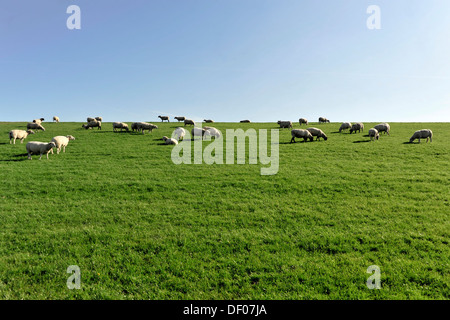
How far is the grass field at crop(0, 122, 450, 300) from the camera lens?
6.04 metres

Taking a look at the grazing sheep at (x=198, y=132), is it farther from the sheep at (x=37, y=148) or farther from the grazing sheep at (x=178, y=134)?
the sheep at (x=37, y=148)

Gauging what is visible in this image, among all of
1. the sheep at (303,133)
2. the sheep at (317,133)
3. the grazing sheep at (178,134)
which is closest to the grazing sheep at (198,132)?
the grazing sheep at (178,134)

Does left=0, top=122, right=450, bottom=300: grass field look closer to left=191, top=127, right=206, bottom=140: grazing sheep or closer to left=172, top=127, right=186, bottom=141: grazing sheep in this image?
left=191, top=127, right=206, bottom=140: grazing sheep

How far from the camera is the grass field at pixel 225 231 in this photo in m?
6.04

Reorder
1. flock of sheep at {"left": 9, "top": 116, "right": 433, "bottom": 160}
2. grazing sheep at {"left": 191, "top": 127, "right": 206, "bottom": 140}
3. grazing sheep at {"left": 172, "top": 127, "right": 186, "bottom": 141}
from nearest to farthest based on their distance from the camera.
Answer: flock of sheep at {"left": 9, "top": 116, "right": 433, "bottom": 160}
grazing sheep at {"left": 191, "top": 127, "right": 206, "bottom": 140}
grazing sheep at {"left": 172, "top": 127, "right": 186, "bottom": 141}

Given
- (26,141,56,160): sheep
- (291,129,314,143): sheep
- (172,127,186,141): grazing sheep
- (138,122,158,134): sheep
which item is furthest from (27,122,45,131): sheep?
(291,129,314,143): sheep

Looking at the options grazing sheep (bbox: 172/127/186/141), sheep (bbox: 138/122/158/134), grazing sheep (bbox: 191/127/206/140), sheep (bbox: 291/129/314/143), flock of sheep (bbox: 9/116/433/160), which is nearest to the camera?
flock of sheep (bbox: 9/116/433/160)

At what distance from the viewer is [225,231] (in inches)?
349

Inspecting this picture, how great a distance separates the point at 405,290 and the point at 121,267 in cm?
788

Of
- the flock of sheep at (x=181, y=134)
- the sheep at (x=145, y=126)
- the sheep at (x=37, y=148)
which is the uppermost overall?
the sheep at (x=145, y=126)

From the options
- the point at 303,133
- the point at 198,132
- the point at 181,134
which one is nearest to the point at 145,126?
the point at 181,134

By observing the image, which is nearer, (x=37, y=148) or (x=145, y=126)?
(x=37, y=148)

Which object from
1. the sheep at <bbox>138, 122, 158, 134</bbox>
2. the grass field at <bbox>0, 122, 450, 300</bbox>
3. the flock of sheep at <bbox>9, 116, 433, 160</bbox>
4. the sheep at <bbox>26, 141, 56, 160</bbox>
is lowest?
the grass field at <bbox>0, 122, 450, 300</bbox>

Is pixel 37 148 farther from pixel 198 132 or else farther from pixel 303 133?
pixel 303 133
